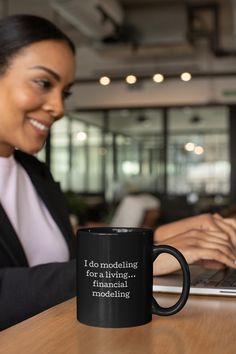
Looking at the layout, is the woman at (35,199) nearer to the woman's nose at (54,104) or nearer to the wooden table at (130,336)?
the woman's nose at (54,104)

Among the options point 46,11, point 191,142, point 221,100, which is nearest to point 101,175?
point 191,142

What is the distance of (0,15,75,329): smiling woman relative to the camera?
1.17m

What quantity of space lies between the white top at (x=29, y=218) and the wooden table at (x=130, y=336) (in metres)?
0.73

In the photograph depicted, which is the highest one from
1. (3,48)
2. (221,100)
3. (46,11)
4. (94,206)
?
(46,11)

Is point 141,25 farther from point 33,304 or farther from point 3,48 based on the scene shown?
point 33,304

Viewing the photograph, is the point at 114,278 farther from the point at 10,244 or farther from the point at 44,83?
the point at 44,83

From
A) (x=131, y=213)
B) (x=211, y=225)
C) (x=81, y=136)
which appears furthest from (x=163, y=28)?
(x=211, y=225)

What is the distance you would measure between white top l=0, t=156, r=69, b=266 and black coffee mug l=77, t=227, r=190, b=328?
31.2 inches

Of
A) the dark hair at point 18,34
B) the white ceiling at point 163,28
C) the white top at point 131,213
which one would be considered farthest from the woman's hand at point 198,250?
the white ceiling at point 163,28

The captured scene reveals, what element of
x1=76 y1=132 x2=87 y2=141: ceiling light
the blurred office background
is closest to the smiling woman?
the blurred office background

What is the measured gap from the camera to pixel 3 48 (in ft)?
5.29

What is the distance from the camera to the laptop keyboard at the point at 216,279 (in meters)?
1.14

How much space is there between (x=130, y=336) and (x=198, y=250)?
0.44 m

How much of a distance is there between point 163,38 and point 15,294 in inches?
271
